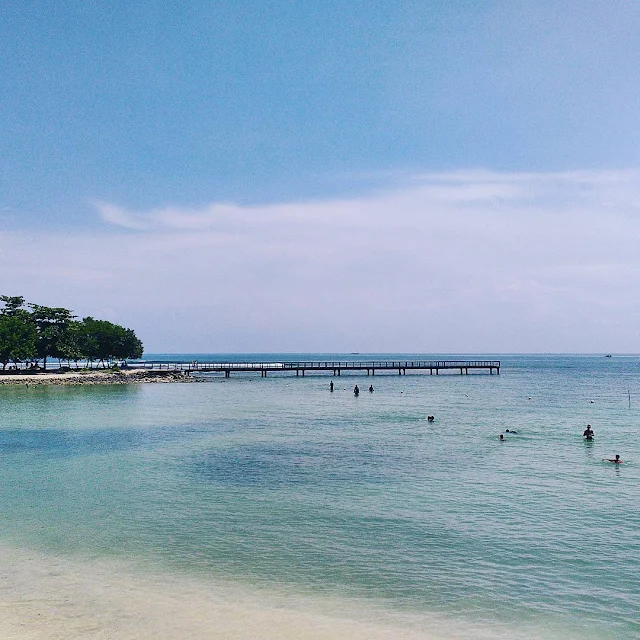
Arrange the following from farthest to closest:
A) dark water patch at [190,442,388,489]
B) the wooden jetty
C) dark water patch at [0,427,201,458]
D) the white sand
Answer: the wooden jetty → dark water patch at [0,427,201,458] → dark water patch at [190,442,388,489] → the white sand

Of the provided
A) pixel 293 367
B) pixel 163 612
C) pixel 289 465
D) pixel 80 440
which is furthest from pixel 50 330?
pixel 163 612

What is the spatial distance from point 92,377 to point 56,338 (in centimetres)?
1010

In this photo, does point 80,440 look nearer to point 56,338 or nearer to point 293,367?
point 56,338

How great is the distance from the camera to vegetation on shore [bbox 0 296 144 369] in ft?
295

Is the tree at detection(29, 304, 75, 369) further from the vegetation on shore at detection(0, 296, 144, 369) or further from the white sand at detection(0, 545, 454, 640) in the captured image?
the white sand at detection(0, 545, 454, 640)

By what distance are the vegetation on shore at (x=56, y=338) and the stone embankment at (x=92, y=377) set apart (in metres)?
3.35

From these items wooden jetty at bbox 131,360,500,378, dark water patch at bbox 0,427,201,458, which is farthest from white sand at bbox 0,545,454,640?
wooden jetty at bbox 131,360,500,378

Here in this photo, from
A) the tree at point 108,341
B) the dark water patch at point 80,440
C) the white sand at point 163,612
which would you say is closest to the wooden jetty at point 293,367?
the tree at point 108,341

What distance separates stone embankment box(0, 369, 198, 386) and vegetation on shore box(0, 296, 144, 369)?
335 cm

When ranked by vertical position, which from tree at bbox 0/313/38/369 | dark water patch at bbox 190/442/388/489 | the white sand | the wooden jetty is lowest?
the white sand

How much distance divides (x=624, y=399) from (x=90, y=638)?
72094 mm

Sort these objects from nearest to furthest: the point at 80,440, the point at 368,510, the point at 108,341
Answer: the point at 368,510, the point at 80,440, the point at 108,341

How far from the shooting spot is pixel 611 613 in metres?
12.6

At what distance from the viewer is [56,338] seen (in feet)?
323
